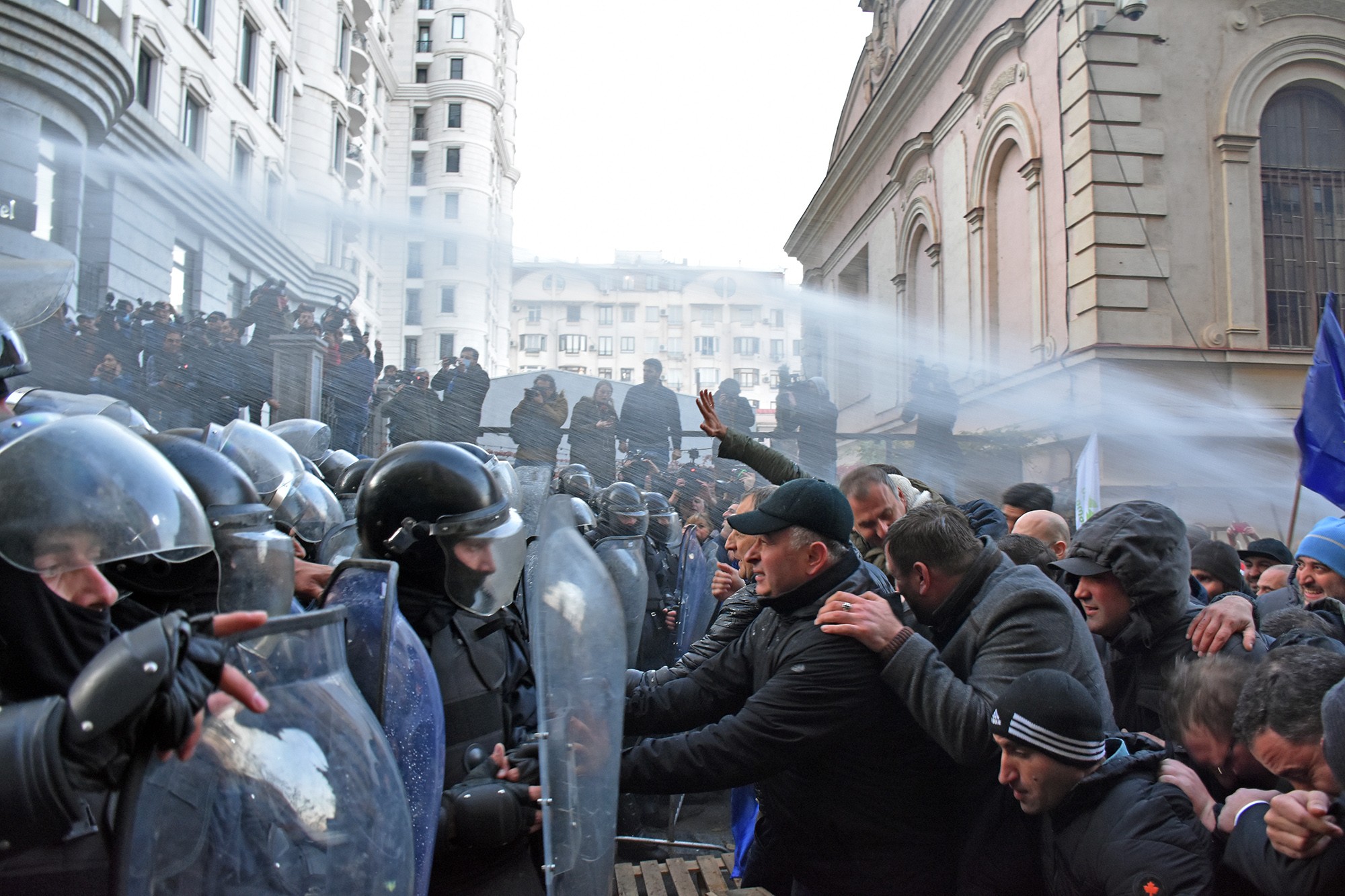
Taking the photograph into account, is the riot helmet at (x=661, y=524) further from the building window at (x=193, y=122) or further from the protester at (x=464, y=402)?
the building window at (x=193, y=122)

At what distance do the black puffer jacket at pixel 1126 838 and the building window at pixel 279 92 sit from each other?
2733 cm

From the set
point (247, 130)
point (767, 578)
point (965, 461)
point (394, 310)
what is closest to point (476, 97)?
point (394, 310)

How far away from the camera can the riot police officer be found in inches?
90.1

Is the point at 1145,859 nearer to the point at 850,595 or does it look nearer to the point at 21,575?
the point at 850,595

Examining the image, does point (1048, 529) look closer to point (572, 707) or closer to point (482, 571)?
point (482, 571)

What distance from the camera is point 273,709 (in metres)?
1.44

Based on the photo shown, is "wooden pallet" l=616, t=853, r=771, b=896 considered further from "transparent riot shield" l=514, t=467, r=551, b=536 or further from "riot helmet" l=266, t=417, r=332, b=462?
"riot helmet" l=266, t=417, r=332, b=462

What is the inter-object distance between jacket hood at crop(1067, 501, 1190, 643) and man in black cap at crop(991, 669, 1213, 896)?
77 cm

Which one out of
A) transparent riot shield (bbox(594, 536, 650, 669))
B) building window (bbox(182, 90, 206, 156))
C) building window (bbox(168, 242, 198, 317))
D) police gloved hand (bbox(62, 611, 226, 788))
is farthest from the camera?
building window (bbox(182, 90, 206, 156))

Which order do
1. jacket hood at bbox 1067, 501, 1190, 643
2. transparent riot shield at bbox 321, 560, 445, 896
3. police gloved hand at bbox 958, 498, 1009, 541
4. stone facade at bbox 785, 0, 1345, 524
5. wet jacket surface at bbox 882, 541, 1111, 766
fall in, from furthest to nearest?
stone facade at bbox 785, 0, 1345, 524 < police gloved hand at bbox 958, 498, 1009, 541 < jacket hood at bbox 1067, 501, 1190, 643 < wet jacket surface at bbox 882, 541, 1111, 766 < transparent riot shield at bbox 321, 560, 445, 896

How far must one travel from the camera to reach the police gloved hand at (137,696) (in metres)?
1.21

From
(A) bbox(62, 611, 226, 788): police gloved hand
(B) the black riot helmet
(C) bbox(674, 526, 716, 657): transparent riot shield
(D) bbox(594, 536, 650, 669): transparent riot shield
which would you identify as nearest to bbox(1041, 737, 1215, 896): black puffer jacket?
(A) bbox(62, 611, 226, 788): police gloved hand

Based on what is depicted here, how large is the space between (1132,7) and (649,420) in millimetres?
6918

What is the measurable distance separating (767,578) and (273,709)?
1415 millimetres
